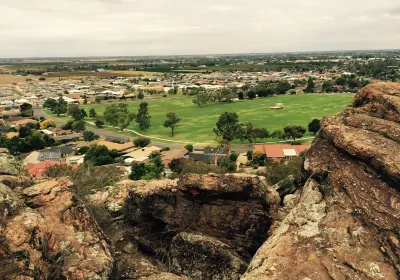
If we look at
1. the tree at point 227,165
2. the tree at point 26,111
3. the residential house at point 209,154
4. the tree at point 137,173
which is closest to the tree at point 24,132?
the tree at point 26,111

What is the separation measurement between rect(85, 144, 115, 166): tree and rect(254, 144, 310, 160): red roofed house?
2963cm

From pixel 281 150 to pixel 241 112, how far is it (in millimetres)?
56268

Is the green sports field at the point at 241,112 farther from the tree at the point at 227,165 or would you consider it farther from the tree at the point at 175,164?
the tree at the point at 227,165

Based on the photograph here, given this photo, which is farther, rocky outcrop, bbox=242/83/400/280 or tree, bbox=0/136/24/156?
tree, bbox=0/136/24/156

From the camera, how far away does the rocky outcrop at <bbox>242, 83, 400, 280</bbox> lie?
10.7m

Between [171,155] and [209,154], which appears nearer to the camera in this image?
[209,154]

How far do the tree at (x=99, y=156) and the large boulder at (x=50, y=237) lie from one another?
53.1 meters

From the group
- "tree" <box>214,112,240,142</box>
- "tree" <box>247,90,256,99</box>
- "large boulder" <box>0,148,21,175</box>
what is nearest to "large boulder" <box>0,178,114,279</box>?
"large boulder" <box>0,148,21,175</box>

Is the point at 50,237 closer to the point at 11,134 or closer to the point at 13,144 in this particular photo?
the point at 13,144

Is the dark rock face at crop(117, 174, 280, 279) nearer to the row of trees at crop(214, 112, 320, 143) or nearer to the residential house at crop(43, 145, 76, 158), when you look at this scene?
the row of trees at crop(214, 112, 320, 143)

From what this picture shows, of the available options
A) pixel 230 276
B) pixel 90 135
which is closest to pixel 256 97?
pixel 90 135

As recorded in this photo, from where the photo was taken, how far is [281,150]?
225 feet

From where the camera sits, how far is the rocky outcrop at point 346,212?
422 inches

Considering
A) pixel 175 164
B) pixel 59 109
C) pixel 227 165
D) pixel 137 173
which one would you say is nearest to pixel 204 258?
pixel 137 173
